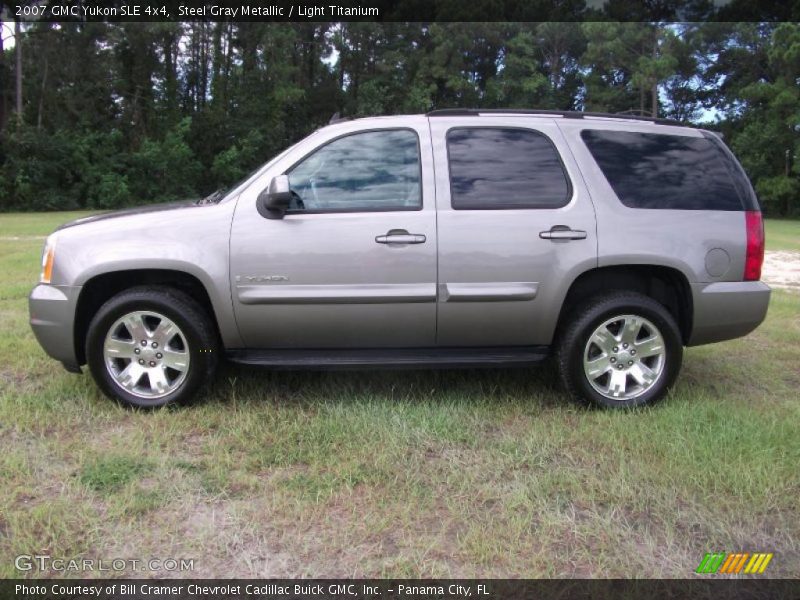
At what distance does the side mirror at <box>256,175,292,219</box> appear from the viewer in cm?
381

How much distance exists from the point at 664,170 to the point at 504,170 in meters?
1.03

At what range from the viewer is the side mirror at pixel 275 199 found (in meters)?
3.81

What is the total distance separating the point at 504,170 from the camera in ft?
13.5

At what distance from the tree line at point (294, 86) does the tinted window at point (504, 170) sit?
31.1 metres

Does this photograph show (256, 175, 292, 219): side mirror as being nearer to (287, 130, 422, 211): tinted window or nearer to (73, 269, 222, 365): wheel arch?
(287, 130, 422, 211): tinted window

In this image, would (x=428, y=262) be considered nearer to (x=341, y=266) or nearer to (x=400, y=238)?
(x=400, y=238)

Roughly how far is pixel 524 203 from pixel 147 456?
8.39ft

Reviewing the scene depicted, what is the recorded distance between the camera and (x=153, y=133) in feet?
124

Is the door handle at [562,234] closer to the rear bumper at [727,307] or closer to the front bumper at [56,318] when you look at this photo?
the rear bumper at [727,307]

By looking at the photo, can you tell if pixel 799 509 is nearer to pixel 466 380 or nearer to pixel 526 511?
pixel 526 511

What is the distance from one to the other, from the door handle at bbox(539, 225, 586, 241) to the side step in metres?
0.72

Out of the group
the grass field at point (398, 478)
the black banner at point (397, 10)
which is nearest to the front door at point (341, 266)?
the grass field at point (398, 478)

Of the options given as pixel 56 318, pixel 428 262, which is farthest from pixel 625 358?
pixel 56 318

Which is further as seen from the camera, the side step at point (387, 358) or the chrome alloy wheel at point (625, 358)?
the chrome alloy wheel at point (625, 358)
